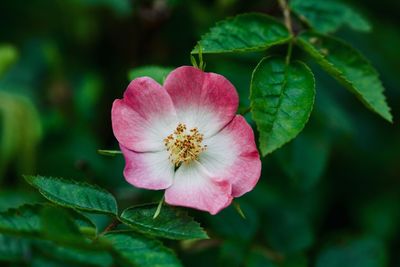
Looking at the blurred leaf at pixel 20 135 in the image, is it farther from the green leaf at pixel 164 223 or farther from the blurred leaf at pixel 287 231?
the green leaf at pixel 164 223

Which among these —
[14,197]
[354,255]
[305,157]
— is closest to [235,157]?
[305,157]

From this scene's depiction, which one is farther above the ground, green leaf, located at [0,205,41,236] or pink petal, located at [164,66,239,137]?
pink petal, located at [164,66,239,137]

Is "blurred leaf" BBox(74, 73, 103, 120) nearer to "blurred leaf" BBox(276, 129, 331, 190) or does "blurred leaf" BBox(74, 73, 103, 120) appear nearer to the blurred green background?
the blurred green background

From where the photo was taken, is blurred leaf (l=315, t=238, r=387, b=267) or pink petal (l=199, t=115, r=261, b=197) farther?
blurred leaf (l=315, t=238, r=387, b=267)

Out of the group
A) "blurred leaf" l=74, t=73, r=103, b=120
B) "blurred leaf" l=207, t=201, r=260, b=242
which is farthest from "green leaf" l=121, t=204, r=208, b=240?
"blurred leaf" l=74, t=73, r=103, b=120

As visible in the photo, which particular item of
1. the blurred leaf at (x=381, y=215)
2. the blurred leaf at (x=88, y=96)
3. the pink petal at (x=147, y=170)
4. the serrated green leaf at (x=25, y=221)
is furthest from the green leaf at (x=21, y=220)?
the blurred leaf at (x=381, y=215)

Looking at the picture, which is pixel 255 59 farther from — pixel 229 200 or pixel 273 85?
pixel 229 200

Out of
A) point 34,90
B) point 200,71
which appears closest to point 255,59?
point 200,71
